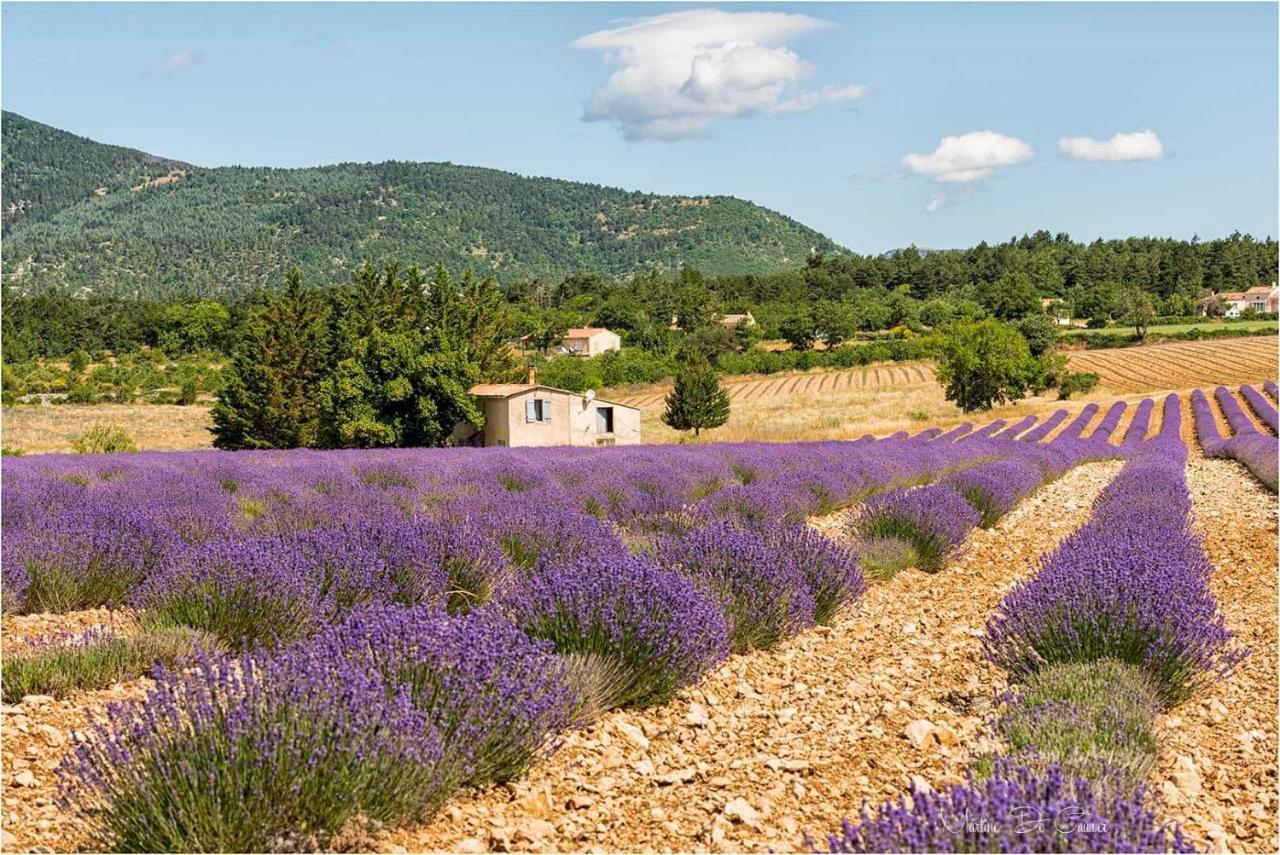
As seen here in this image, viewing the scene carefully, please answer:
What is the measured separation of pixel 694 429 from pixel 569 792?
3863 cm

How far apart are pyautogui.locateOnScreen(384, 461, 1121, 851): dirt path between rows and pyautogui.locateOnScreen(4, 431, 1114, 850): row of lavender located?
0.49 ft

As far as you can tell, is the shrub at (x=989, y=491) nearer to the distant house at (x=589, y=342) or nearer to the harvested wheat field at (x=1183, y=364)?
the harvested wheat field at (x=1183, y=364)

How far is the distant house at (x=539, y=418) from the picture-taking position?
3225 centimetres

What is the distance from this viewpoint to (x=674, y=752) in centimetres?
393

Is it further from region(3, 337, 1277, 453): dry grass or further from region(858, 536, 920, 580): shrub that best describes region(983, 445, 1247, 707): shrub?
region(3, 337, 1277, 453): dry grass

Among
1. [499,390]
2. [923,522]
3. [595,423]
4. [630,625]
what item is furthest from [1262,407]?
[630,625]

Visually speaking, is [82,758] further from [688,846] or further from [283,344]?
[283,344]

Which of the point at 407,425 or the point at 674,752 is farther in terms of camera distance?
the point at 407,425

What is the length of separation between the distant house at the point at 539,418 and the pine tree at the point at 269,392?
20.2 feet

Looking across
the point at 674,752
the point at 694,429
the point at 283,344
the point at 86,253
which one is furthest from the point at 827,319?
the point at 86,253

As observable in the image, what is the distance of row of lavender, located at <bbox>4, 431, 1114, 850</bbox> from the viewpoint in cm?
271

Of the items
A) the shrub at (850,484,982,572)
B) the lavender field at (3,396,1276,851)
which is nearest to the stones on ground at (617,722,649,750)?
the lavender field at (3,396,1276,851)

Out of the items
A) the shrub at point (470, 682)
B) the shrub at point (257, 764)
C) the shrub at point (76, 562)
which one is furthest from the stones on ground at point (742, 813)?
the shrub at point (76, 562)

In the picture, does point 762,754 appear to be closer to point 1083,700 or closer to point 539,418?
point 1083,700
